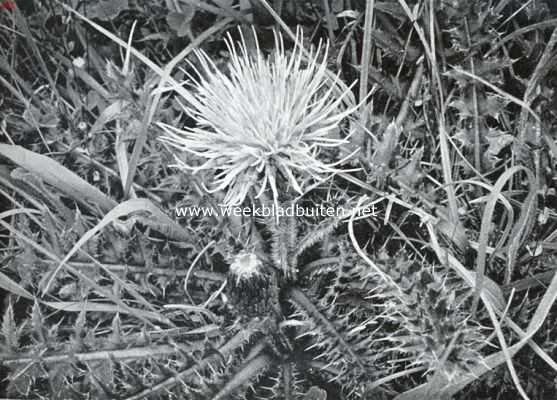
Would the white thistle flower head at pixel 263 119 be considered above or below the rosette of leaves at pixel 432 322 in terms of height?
above

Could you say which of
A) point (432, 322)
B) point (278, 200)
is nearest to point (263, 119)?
point (278, 200)

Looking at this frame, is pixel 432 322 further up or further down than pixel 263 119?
further down

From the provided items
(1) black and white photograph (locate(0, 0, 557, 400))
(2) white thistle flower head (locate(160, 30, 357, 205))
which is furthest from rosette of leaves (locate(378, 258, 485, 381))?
(2) white thistle flower head (locate(160, 30, 357, 205))

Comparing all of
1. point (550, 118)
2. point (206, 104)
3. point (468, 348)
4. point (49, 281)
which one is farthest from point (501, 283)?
Result: point (49, 281)

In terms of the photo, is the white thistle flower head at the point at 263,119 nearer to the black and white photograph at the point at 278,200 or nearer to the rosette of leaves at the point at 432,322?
the black and white photograph at the point at 278,200

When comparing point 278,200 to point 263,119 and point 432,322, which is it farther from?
point 432,322

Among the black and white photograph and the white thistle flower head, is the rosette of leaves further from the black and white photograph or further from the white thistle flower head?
the white thistle flower head

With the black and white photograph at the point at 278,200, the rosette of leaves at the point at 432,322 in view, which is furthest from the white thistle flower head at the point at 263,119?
the rosette of leaves at the point at 432,322
